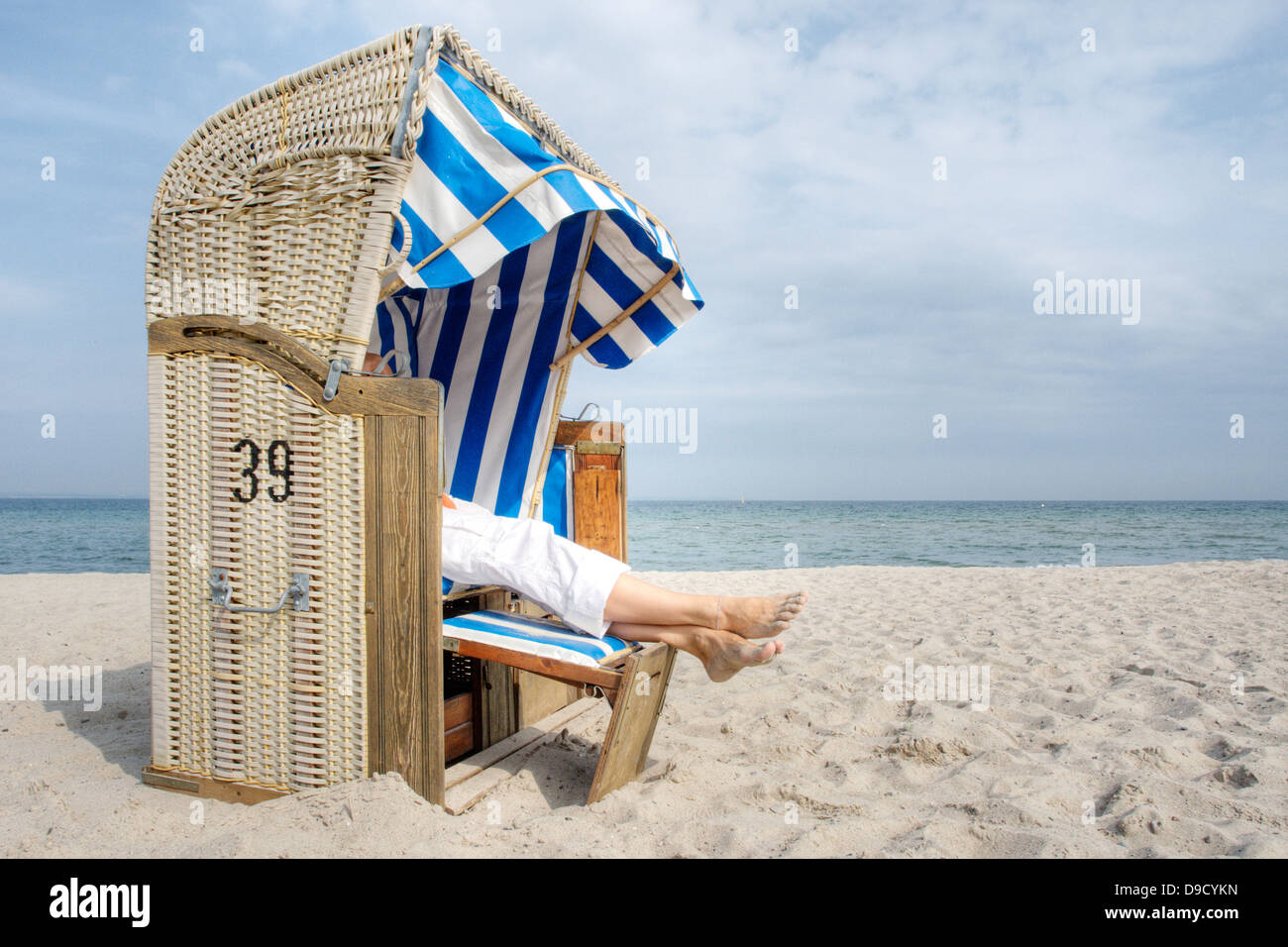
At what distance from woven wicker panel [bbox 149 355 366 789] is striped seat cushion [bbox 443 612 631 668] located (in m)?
0.42

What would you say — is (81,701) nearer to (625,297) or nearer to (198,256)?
(198,256)

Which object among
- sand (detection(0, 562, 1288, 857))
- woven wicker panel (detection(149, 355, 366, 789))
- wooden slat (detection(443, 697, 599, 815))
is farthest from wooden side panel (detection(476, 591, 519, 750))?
woven wicker panel (detection(149, 355, 366, 789))

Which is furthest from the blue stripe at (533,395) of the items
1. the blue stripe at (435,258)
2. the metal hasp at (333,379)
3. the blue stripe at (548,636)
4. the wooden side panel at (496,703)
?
the metal hasp at (333,379)

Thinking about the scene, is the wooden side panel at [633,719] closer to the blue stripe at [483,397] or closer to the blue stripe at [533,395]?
the blue stripe at [533,395]

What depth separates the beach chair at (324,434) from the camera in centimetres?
213

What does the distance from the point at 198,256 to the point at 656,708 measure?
2.11m

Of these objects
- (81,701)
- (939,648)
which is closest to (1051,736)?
(939,648)

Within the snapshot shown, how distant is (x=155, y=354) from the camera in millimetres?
2328

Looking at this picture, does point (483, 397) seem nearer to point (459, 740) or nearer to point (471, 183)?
point (471, 183)

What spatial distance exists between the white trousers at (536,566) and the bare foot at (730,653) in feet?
1.23

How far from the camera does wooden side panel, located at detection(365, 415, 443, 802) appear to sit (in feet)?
6.89

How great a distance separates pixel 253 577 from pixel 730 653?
4.94 feet

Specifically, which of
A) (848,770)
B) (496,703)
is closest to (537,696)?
(496,703)

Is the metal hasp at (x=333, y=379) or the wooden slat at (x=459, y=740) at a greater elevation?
the metal hasp at (x=333, y=379)
